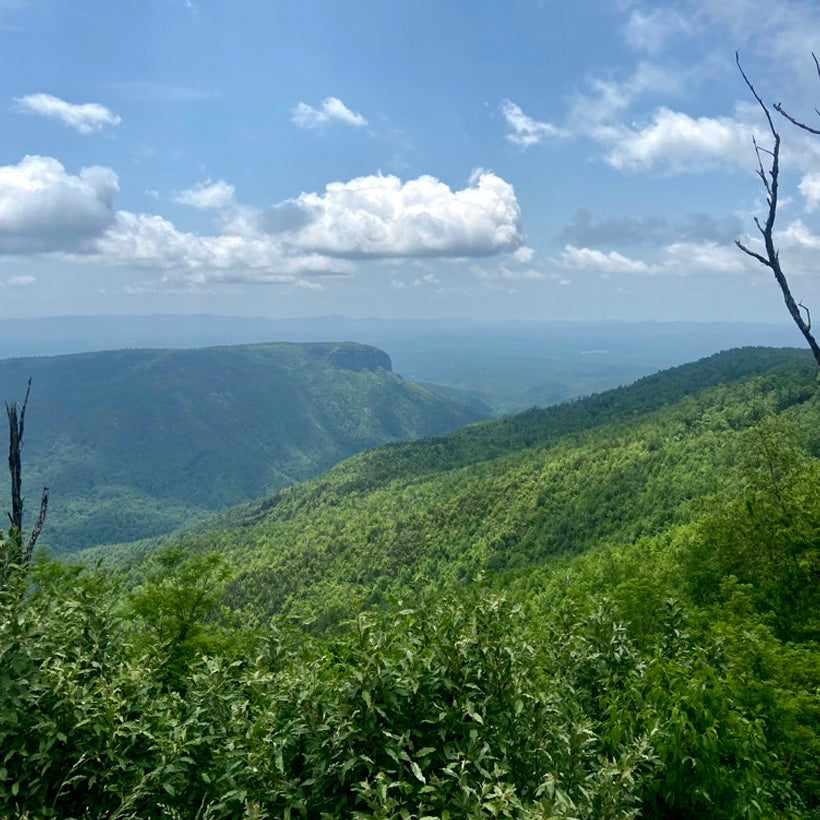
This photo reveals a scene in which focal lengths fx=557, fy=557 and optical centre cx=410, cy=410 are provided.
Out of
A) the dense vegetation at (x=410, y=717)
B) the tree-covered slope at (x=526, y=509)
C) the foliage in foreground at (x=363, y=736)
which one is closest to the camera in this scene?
the foliage in foreground at (x=363, y=736)

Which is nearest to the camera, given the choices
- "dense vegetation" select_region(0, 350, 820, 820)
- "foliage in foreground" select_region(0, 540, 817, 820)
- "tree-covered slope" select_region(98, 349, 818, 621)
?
"foliage in foreground" select_region(0, 540, 817, 820)

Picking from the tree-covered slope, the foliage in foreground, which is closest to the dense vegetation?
the foliage in foreground

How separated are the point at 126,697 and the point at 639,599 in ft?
75.1

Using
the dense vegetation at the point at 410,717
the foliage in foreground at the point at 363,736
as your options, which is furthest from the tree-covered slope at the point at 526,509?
the foliage in foreground at the point at 363,736

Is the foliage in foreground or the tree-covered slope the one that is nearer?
the foliage in foreground

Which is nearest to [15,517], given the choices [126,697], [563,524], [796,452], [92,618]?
[92,618]

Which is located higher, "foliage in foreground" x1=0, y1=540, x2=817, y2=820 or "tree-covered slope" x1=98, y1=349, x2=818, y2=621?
"foliage in foreground" x1=0, y1=540, x2=817, y2=820

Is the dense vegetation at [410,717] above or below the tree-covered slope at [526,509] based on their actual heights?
above

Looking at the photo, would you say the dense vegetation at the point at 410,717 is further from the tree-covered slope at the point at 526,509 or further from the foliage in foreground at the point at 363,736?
the tree-covered slope at the point at 526,509

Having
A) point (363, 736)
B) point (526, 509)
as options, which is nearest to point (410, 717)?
point (363, 736)

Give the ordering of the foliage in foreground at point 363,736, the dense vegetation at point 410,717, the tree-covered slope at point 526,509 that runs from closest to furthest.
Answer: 1. the foliage in foreground at point 363,736
2. the dense vegetation at point 410,717
3. the tree-covered slope at point 526,509

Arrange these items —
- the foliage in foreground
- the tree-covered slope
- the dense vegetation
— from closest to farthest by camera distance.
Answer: the foliage in foreground
the dense vegetation
the tree-covered slope

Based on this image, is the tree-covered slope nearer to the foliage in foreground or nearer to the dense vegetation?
the dense vegetation

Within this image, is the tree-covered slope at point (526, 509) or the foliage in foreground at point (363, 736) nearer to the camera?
the foliage in foreground at point (363, 736)
